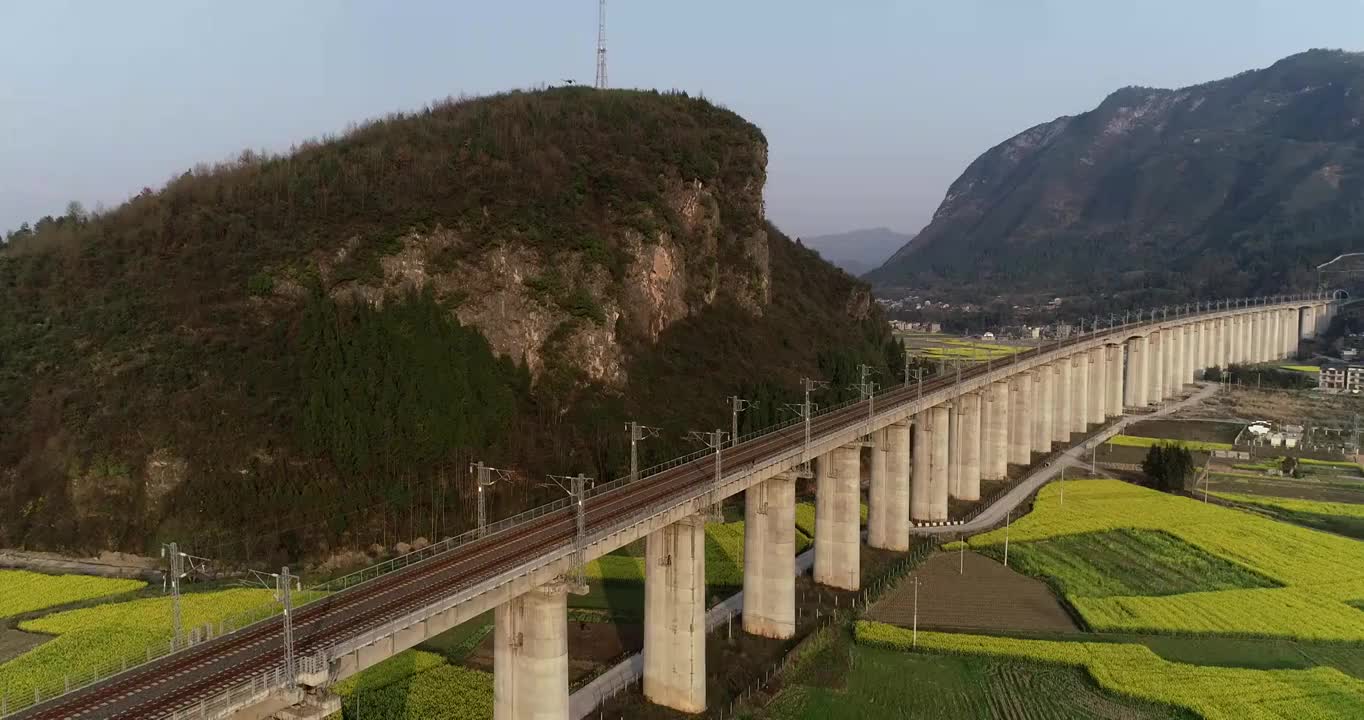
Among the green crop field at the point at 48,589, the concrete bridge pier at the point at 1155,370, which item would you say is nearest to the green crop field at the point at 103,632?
the green crop field at the point at 48,589

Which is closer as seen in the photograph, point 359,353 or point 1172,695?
point 1172,695

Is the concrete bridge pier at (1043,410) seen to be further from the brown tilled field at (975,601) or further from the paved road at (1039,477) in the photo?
the brown tilled field at (975,601)

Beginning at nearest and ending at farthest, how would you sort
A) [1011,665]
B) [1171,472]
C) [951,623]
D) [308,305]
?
[1011,665] → [951,623] → [308,305] → [1171,472]

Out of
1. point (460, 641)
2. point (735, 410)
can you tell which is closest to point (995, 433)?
point (735, 410)

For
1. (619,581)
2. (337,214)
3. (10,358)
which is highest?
(337,214)

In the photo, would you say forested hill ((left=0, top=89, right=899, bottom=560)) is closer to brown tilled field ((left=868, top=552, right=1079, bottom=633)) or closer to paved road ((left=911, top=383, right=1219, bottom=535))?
paved road ((left=911, top=383, right=1219, bottom=535))

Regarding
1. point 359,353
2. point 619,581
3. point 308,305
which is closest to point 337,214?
point 308,305

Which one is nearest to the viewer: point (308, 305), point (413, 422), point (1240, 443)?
point (413, 422)

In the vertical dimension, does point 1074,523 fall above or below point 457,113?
below

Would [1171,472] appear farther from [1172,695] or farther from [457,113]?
[457,113]

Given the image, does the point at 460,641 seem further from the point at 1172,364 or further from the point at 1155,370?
the point at 1172,364
